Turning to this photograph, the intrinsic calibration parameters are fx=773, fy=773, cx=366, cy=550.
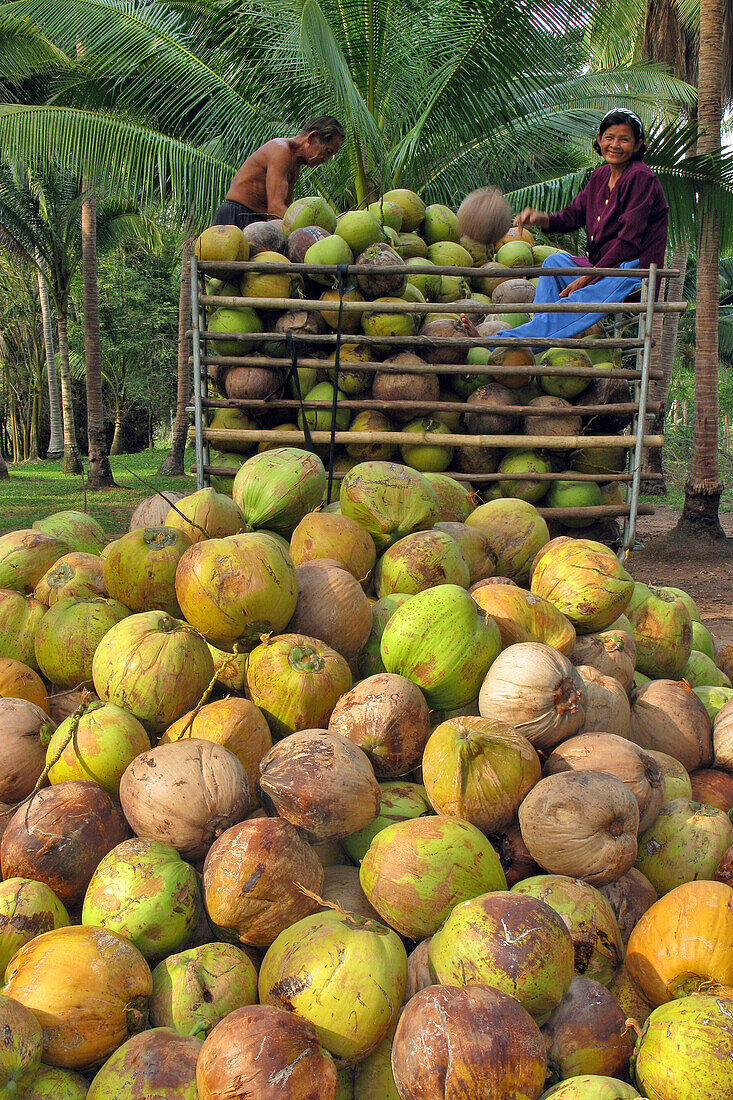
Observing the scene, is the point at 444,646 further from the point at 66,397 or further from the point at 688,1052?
the point at 66,397

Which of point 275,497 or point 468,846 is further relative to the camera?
point 275,497

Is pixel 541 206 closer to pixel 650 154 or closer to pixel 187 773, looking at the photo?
pixel 650 154

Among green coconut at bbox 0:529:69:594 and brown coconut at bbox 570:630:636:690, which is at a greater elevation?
green coconut at bbox 0:529:69:594

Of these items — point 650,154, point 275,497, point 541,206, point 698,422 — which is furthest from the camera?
point 541,206

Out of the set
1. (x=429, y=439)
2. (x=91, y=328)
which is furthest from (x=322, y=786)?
(x=91, y=328)

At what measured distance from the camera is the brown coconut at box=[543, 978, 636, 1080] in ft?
4.76

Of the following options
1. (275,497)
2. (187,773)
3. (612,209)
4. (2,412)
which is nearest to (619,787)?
(187,773)

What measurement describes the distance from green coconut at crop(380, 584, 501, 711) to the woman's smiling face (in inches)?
143

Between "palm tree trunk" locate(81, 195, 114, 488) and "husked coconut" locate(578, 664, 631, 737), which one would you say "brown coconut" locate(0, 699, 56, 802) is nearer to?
"husked coconut" locate(578, 664, 631, 737)

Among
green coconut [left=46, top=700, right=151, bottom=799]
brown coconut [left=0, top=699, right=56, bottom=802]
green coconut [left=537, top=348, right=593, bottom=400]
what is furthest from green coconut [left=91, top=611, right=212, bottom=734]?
green coconut [left=537, top=348, right=593, bottom=400]

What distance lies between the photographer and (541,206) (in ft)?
36.6

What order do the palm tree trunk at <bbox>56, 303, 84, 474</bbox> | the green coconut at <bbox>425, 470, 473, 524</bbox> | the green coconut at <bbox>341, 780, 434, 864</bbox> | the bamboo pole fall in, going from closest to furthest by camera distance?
the green coconut at <bbox>341, 780, 434, 864</bbox>, the green coconut at <bbox>425, 470, 473, 524</bbox>, the bamboo pole, the palm tree trunk at <bbox>56, 303, 84, 474</bbox>

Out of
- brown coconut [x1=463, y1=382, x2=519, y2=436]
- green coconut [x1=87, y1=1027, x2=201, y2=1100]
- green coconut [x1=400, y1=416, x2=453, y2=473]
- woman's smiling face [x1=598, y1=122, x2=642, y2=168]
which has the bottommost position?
green coconut [x1=87, y1=1027, x2=201, y2=1100]

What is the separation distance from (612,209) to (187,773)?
4460mm
